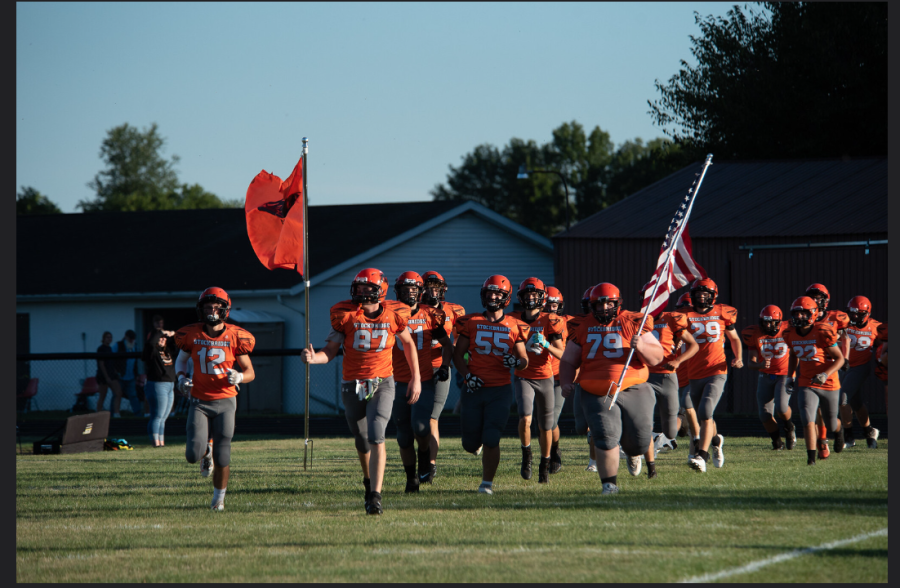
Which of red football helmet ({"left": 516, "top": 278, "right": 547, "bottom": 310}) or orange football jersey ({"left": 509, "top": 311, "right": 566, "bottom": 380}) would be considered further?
orange football jersey ({"left": 509, "top": 311, "right": 566, "bottom": 380})

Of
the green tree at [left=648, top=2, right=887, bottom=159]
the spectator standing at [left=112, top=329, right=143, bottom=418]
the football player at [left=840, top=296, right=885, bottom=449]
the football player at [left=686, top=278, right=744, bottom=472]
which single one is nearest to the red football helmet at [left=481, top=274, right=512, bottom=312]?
the football player at [left=686, top=278, right=744, bottom=472]

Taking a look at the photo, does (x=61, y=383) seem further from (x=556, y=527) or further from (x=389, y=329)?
(x=556, y=527)

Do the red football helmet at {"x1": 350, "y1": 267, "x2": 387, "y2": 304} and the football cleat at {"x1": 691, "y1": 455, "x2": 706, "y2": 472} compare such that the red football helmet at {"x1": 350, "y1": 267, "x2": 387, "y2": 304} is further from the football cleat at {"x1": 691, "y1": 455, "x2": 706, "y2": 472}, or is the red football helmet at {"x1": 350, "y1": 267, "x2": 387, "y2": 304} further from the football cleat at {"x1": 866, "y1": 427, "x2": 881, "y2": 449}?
the football cleat at {"x1": 866, "y1": 427, "x2": 881, "y2": 449}

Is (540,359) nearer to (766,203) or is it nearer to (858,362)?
(858,362)

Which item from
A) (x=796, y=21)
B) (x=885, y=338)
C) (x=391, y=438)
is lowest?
(x=391, y=438)

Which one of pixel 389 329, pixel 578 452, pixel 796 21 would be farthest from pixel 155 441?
pixel 796 21

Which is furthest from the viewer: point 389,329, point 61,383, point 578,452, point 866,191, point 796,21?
point 796,21

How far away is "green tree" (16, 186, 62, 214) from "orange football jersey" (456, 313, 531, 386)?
204 ft

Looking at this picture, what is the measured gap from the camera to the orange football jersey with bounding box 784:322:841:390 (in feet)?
39.3

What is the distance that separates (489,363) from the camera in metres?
9.99

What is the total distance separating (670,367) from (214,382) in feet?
17.1

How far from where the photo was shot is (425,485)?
10.5 metres

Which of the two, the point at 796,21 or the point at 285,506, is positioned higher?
the point at 796,21

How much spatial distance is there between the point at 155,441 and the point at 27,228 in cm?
2090
